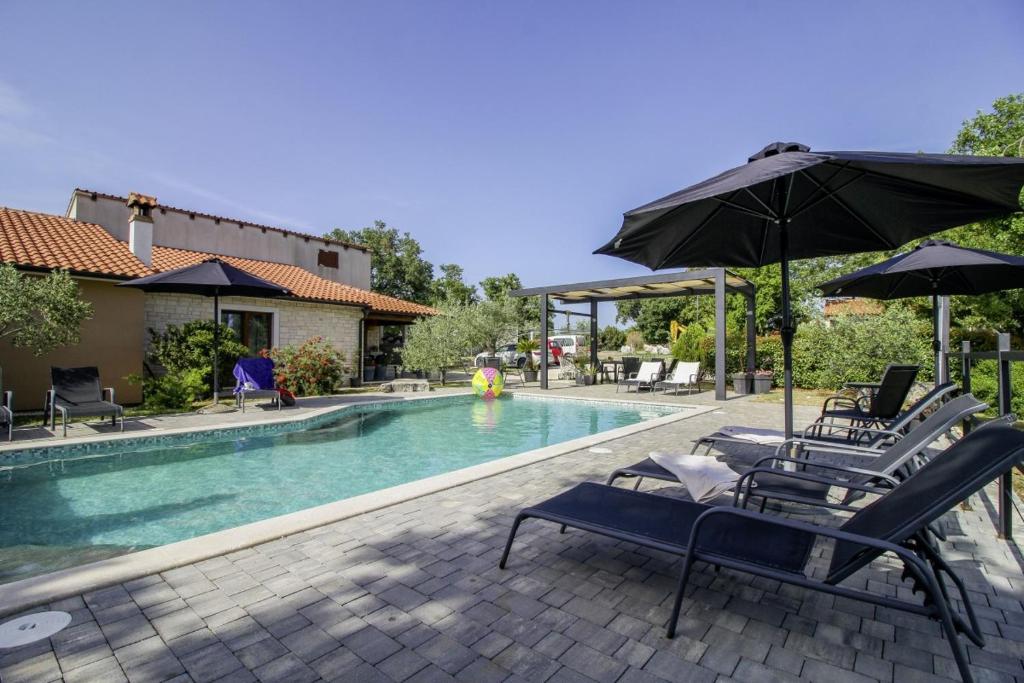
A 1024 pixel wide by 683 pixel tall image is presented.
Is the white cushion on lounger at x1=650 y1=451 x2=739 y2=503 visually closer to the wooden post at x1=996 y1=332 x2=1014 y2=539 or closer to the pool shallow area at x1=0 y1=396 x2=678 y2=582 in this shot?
the wooden post at x1=996 y1=332 x2=1014 y2=539

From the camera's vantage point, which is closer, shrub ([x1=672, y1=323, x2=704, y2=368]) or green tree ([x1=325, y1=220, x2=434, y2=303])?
shrub ([x1=672, y1=323, x2=704, y2=368])

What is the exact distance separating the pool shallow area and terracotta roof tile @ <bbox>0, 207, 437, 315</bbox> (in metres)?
6.19

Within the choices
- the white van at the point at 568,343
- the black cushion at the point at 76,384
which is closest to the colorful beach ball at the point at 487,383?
the black cushion at the point at 76,384

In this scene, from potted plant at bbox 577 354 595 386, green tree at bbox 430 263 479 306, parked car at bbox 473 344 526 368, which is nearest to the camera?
potted plant at bbox 577 354 595 386

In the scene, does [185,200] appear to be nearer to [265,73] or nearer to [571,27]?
[265,73]

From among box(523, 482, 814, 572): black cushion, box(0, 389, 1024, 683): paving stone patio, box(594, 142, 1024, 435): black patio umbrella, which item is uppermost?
box(594, 142, 1024, 435): black patio umbrella

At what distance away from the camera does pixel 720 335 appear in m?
13.4

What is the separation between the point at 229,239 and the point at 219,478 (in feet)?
46.7

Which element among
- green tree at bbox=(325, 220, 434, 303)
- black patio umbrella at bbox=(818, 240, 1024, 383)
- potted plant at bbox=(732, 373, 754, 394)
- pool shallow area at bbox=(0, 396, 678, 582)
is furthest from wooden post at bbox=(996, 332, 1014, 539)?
green tree at bbox=(325, 220, 434, 303)

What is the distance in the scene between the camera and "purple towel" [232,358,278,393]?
1072cm

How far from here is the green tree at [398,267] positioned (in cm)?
3928

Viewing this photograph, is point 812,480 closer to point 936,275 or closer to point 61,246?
point 936,275

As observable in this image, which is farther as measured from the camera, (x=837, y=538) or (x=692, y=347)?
(x=692, y=347)

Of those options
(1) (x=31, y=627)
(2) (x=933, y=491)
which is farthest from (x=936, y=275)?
(1) (x=31, y=627)
